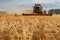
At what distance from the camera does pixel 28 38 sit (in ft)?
13.7

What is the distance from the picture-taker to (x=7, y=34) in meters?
4.20

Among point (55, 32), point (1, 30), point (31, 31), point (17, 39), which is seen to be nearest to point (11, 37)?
point (17, 39)

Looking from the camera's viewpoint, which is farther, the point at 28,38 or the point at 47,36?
the point at 47,36

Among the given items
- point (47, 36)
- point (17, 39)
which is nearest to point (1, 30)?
point (17, 39)

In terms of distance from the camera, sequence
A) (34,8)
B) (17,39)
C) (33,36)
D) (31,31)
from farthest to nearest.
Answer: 1. (34,8)
2. (31,31)
3. (33,36)
4. (17,39)

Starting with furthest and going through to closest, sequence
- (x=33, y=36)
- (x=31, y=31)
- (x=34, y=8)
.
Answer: (x=34, y=8), (x=31, y=31), (x=33, y=36)

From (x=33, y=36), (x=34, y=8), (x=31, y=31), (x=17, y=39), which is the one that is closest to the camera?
(x=17, y=39)

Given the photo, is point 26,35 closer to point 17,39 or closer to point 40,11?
point 17,39

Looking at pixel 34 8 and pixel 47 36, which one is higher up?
pixel 47 36

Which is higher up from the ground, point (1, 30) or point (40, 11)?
point (1, 30)

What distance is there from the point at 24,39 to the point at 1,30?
594 mm

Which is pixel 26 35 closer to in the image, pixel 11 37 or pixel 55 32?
pixel 11 37

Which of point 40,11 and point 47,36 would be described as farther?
point 40,11

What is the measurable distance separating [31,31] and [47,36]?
0.40 metres
